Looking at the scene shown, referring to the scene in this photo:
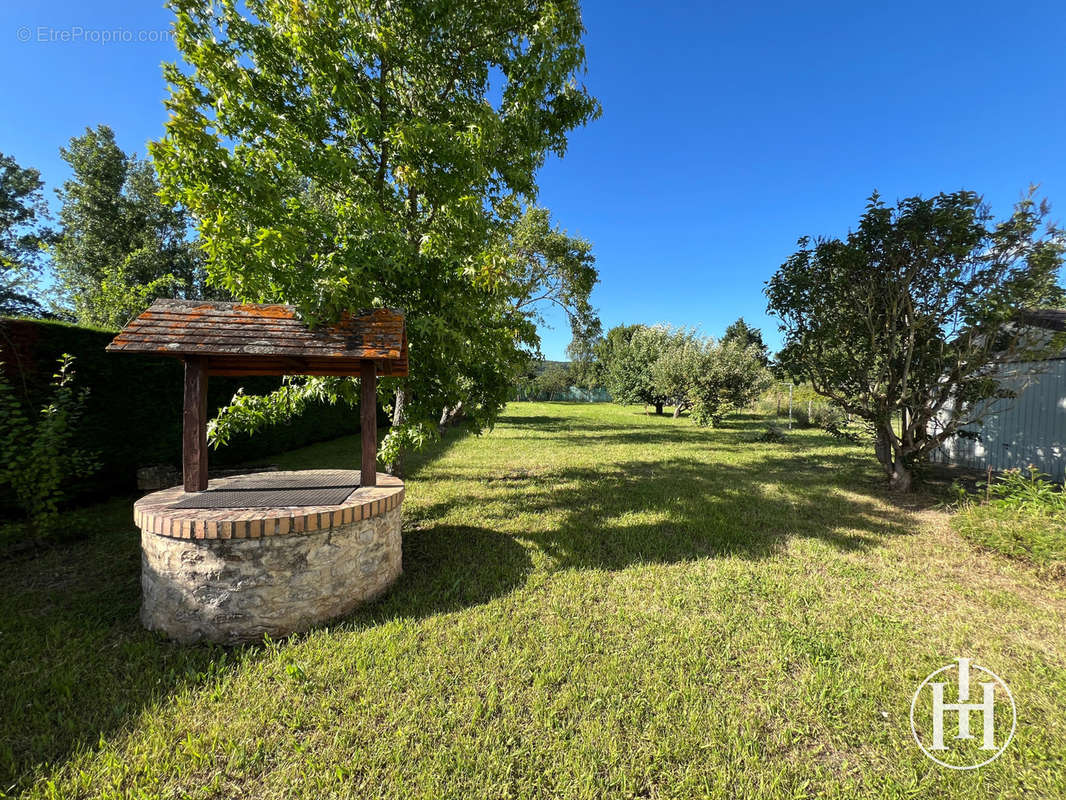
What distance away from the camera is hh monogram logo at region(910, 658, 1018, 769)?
2.13 m

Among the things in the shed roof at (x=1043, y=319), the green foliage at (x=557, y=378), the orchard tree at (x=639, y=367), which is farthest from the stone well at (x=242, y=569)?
the green foliage at (x=557, y=378)

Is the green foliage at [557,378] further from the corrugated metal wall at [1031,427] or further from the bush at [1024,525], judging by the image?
the bush at [1024,525]

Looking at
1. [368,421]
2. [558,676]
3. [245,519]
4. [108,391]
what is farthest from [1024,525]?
[108,391]

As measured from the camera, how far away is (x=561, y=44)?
5.84 meters

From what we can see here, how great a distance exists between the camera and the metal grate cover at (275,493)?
10.9ft

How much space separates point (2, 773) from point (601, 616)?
358 cm

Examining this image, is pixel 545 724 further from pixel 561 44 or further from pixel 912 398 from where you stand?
pixel 912 398

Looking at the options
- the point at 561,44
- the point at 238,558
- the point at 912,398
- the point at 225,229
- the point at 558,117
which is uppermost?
the point at 561,44

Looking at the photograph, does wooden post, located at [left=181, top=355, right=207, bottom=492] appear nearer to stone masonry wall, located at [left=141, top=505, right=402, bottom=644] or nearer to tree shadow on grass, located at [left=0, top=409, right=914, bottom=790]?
stone masonry wall, located at [left=141, top=505, right=402, bottom=644]

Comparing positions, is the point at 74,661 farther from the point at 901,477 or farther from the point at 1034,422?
the point at 1034,422

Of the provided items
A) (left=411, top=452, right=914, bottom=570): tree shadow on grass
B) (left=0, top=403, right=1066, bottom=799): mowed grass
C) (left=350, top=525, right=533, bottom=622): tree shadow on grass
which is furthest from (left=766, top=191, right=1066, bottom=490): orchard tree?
(left=350, top=525, right=533, bottom=622): tree shadow on grass

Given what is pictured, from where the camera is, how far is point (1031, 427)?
8148 millimetres

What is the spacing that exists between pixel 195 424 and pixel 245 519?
59.0 inches

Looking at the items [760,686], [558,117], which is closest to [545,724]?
[760,686]
